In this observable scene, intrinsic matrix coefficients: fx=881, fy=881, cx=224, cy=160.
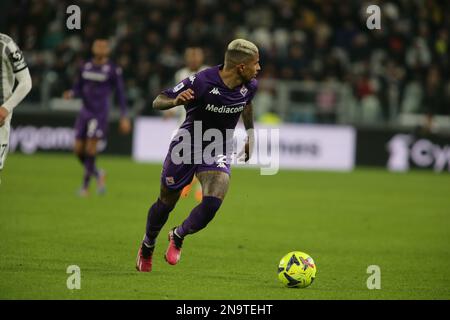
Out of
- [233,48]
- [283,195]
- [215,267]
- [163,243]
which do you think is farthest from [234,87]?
[283,195]

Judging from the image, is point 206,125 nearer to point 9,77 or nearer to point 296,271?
point 296,271

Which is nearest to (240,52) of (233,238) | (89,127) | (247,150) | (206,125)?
(206,125)

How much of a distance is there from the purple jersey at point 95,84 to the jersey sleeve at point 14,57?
7.20 m

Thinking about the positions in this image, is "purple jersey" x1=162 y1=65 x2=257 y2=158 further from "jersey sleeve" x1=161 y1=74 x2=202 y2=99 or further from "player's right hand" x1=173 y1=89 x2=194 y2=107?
"player's right hand" x1=173 y1=89 x2=194 y2=107

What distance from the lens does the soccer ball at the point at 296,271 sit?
25.4ft

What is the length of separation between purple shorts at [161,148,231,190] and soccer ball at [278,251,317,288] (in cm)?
101

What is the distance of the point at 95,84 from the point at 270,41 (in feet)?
34.9

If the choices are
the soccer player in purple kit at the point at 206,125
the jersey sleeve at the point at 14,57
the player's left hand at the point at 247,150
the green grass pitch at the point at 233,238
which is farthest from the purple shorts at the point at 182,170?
the jersey sleeve at the point at 14,57

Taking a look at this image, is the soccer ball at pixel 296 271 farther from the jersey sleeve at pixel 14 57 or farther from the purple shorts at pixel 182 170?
the jersey sleeve at pixel 14 57

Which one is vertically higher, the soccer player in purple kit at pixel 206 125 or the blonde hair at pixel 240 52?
the blonde hair at pixel 240 52

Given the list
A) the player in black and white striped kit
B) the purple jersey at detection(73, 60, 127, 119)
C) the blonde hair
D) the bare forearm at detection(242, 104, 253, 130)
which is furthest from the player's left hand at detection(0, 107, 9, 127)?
the purple jersey at detection(73, 60, 127, 119)

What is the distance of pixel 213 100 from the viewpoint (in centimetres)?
805

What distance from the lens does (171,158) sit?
8164 mm

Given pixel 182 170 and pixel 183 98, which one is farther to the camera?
pixel 182 170
